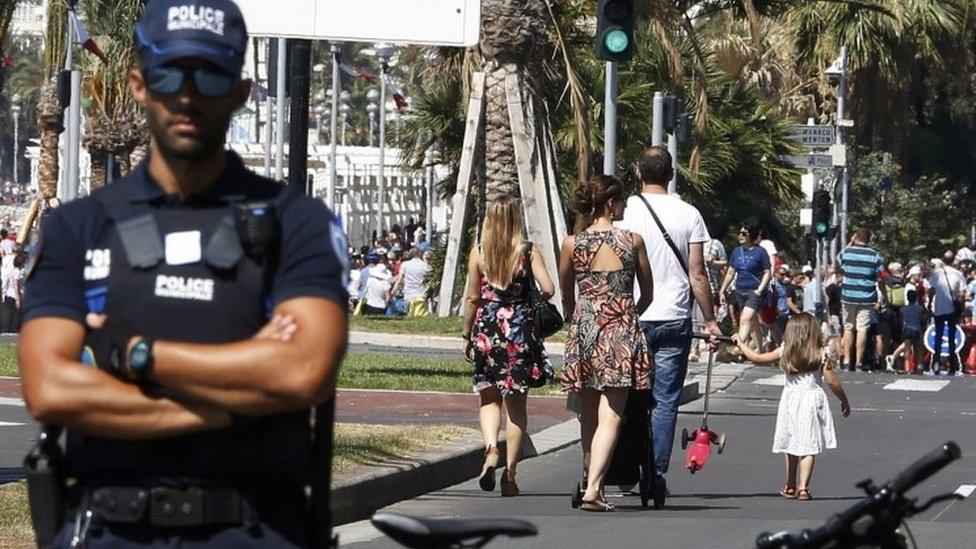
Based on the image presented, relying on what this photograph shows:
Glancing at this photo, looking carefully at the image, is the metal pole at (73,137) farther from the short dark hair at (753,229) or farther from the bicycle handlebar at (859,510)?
the bicycle handlebar at (859,510)

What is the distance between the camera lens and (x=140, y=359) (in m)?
3.31

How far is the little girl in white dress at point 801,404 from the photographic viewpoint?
38.0ft

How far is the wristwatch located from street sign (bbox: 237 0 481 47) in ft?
19.7

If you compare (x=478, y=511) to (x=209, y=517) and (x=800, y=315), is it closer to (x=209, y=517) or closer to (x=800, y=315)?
(x=800, y=315)

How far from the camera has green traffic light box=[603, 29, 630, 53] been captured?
51.4ft

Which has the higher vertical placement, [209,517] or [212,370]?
[212,370]

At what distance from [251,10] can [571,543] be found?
111 inches

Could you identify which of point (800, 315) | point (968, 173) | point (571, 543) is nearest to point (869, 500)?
point (571, 543)

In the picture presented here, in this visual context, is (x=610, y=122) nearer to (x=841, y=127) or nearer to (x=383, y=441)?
(x=383, y=441)

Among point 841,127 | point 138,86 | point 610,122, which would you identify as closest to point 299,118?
point 138,86

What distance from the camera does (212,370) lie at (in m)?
3.30

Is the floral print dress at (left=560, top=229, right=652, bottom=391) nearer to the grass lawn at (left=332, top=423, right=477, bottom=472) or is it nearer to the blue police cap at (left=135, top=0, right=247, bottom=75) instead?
the grass lawn at (left=332, top=423, right=477, bottom=472)

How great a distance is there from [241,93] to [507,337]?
809 cm

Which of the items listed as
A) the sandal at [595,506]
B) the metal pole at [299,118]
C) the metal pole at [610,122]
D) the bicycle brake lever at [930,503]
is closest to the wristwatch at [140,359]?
the bicycle brake lever at [930,503]
